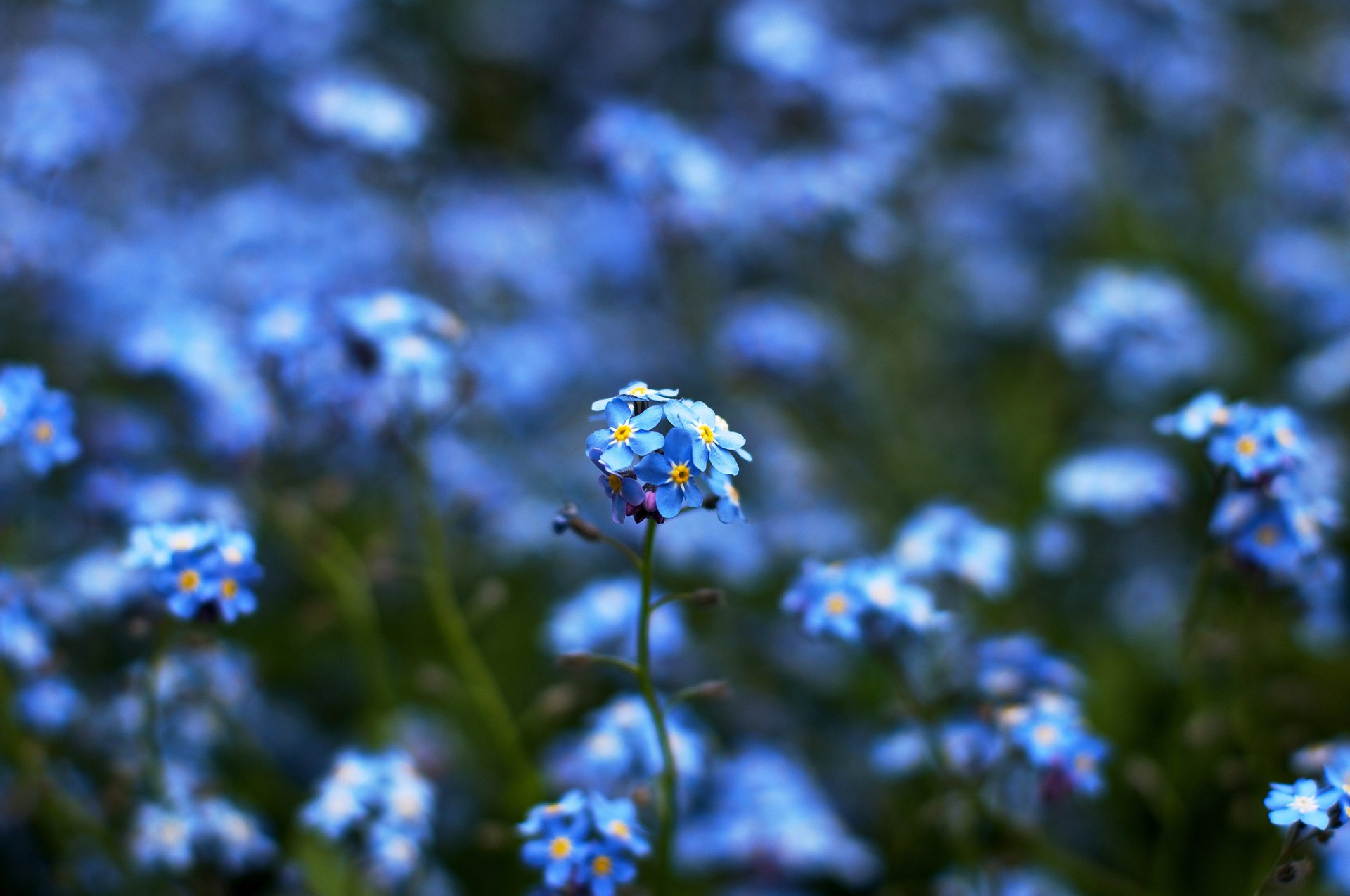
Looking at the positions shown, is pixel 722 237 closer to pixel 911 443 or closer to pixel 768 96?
pixel 768 96

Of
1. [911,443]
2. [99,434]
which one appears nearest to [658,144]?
[911,443]

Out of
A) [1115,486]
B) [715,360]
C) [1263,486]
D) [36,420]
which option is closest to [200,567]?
[36,420]

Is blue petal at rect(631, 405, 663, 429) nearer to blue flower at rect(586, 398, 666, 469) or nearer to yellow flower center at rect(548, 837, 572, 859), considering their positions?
blue flower at rect(586, 398, 666, 469)

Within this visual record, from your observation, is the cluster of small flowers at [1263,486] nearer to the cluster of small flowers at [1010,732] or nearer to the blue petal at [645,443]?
the cluster of small flowers at [1010,732]

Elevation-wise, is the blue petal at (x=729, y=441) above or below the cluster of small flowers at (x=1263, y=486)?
below

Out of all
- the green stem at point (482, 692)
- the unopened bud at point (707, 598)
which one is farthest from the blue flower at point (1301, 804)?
the green stem at point (482, 692)

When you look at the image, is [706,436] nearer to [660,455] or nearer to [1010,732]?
[660,455]

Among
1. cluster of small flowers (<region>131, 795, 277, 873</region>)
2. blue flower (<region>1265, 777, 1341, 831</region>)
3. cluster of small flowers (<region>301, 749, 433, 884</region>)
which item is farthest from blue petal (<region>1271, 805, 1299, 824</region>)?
cluster of small flowers (<region>131, 795, 277, 873</region>)

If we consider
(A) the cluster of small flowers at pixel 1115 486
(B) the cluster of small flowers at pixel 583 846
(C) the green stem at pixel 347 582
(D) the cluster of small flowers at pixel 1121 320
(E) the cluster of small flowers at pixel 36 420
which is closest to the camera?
(B) the cluster of small flowers at pixel 583 846
